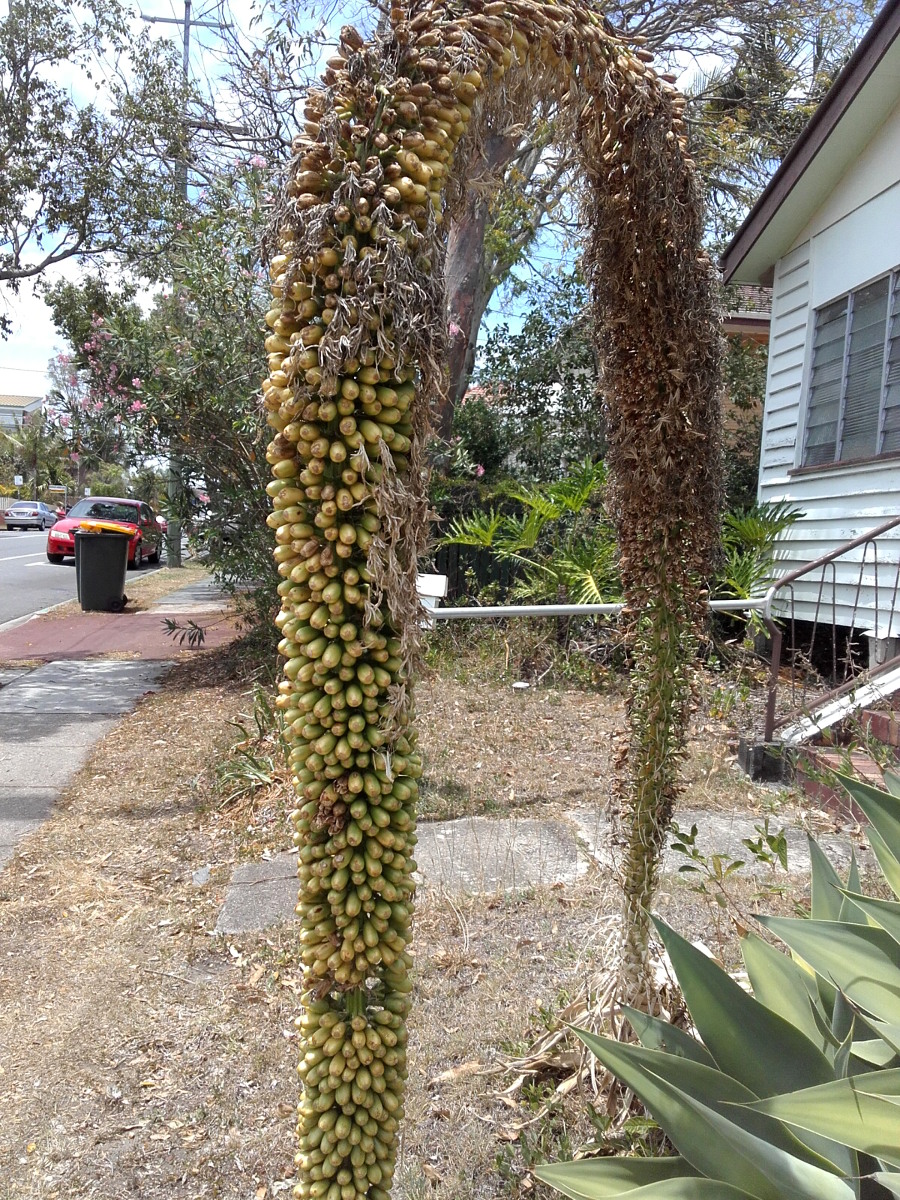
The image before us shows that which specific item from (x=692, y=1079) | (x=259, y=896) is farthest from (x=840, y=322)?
(x=692, y=1079)

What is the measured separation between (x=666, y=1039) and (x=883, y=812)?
81cm

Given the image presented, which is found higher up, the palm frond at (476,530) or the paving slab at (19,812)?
the palm frond at (476,530)

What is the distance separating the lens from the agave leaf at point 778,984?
2.15m

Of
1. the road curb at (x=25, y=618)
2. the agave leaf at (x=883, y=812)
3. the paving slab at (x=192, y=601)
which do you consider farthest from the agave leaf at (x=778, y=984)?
the paving slab at (x=192, y=601)

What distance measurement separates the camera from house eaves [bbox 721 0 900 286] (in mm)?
6668

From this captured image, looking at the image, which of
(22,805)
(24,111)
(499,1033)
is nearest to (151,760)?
(22,805)

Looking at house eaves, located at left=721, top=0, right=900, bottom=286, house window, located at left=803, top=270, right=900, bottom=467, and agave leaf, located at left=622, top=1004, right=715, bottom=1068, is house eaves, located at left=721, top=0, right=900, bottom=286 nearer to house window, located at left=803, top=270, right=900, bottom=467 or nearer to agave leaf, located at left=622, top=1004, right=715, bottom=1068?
house window, located at left=803, top=270, right=900, bottom=467

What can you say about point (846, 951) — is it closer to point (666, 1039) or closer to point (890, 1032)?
point (890, 1032)

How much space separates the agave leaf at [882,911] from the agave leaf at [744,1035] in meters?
0.14

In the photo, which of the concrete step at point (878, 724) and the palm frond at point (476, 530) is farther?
the palm frond at point (476, 530)

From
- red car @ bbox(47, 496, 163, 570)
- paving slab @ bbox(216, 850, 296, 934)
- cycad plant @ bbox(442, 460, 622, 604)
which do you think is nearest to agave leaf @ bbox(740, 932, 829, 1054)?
paving slab @ bbox(216, 850, 296, 934)

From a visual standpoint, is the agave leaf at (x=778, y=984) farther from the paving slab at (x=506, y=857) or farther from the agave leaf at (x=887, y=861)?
the paving slab at (x=506, y=857)

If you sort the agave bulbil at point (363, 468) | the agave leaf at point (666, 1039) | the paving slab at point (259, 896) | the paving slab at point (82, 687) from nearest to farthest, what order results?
the agave bulbil at point (363, 468), the agave leaf at point (666, 1039), the paving slab at point (259, 896), the paving slab at point (82, 687)

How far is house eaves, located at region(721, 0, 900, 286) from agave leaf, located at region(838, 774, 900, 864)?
21.0 ft
